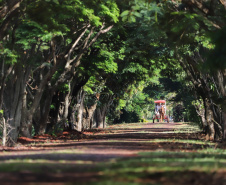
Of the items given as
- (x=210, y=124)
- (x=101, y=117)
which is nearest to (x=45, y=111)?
(x=210, y=124)

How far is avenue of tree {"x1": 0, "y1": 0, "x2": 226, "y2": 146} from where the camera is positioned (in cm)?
1895

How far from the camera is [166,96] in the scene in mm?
98188

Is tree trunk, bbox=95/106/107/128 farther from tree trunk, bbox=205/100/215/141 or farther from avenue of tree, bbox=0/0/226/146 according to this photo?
tree trunk, bbox=205/100/215/141

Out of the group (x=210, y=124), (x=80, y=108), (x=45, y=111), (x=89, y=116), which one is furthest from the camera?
(x=89, y=116)

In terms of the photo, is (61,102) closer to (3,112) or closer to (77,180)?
(3,112)

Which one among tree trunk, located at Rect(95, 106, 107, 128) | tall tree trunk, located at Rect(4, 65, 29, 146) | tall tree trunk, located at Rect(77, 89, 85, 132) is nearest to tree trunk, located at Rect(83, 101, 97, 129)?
tree trunk, located at Rect(95, 106, 107, 128)

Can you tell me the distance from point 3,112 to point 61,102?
35.3ft

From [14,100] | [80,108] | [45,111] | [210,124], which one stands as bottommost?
[210,124]

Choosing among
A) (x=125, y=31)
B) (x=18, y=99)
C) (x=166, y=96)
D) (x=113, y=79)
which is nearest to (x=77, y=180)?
(x=18, y=99)

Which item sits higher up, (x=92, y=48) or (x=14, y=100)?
(x=92, y=48)

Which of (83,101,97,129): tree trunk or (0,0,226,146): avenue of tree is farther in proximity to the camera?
(83,101,97,129): tree trunk

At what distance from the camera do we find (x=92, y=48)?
31359 mm

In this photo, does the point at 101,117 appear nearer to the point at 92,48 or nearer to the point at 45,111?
the point at 92,48

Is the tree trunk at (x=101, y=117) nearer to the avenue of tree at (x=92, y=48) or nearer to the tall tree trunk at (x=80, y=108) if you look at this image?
the tall tree trunk at (x=80, y=108)
